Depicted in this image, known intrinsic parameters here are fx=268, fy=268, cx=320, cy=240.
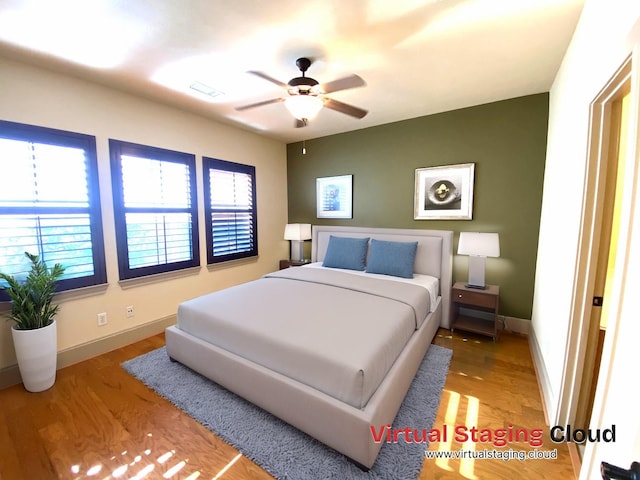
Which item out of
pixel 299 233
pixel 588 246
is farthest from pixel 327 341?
→ pixel 299 233

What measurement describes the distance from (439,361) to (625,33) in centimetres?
241

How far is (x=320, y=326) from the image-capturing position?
186 centimetres

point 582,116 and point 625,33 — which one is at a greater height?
point 625,33

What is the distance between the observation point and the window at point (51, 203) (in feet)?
6.94

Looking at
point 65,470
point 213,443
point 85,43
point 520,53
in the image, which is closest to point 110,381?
point 65,470

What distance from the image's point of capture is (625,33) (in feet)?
3.53

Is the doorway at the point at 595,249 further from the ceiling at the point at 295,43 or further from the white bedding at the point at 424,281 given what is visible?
the white bedding at the point at 424,281

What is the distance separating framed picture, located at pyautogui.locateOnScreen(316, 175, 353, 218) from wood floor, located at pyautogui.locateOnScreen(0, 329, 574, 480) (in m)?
2.52

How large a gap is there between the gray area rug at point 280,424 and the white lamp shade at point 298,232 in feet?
7.89

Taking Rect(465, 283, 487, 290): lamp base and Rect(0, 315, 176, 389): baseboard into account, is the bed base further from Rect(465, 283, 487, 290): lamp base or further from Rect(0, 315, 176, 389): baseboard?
Rect(465, 283, 487, 290): lamp base

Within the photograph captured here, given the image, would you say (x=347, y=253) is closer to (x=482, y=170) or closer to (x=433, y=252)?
(x=433, y=252)

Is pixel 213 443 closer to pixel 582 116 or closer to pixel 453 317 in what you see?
pixel 453 317

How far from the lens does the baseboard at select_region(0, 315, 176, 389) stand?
217cm

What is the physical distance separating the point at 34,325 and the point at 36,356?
0.24 m
